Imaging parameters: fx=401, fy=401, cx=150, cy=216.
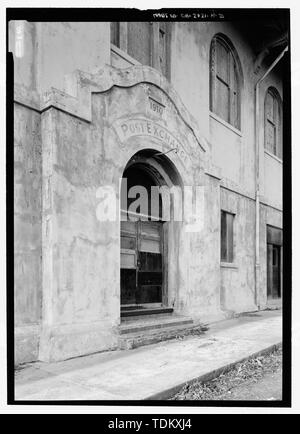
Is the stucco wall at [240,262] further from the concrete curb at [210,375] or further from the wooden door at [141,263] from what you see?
the concrete curb at [210,375]

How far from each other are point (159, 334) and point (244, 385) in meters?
1.70

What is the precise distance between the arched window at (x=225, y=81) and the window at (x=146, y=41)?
1472 millimetres

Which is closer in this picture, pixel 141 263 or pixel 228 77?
pixel 141 263

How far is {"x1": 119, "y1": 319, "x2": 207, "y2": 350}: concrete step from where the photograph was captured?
527 centimetres

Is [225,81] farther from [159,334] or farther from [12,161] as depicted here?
[12,161]

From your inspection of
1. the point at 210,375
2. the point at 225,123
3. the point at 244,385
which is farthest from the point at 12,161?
the point at 225,123

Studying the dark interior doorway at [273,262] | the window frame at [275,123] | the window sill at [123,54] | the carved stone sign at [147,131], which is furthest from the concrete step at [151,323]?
the window frame at [275,123]

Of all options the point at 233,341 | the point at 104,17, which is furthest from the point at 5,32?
the point at 233,341

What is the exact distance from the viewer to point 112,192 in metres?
5.45

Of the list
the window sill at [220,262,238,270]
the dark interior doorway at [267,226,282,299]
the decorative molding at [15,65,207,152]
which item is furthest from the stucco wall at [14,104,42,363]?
the dark interior doorway at [267,226,282,299]

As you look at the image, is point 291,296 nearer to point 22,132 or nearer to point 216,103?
point 22,132

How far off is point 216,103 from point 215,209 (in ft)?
7.43

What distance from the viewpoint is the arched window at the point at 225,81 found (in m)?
8.18

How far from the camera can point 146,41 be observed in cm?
658
